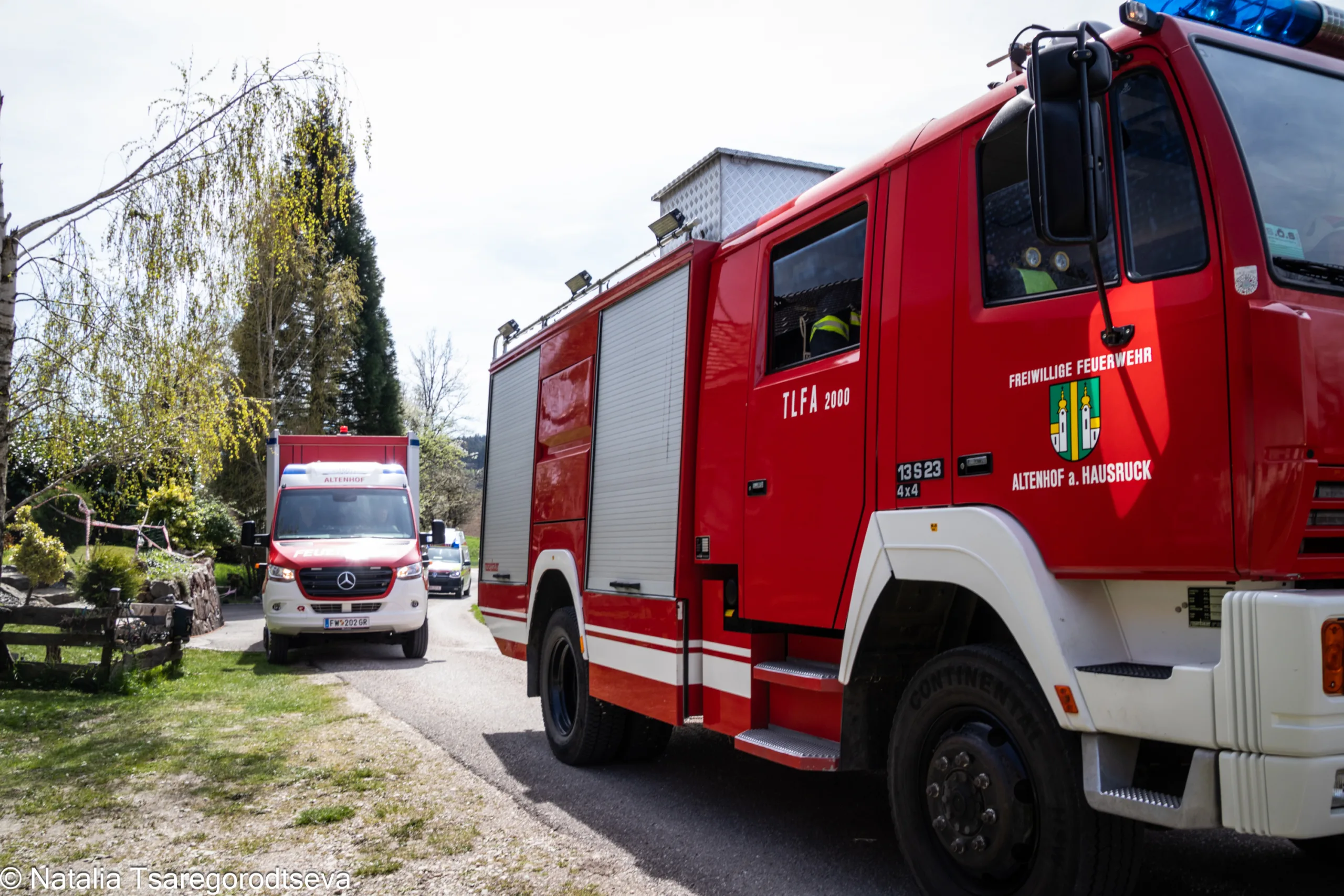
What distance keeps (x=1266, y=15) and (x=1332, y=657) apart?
228 cm

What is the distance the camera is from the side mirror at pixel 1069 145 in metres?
3.16

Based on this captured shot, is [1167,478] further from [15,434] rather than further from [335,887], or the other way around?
[15,434]

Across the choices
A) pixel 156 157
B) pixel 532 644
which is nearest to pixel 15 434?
pixel 156 157

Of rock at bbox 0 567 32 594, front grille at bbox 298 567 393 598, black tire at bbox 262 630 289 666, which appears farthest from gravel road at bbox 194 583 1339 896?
rock at bbox 0 567 32 594

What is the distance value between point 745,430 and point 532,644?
3381 mm

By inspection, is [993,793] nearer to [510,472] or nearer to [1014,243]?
[1014,243]

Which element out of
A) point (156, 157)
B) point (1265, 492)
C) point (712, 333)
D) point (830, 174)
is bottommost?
point (1265, 492)

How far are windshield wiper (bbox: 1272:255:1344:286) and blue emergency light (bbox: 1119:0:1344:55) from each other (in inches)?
40.8

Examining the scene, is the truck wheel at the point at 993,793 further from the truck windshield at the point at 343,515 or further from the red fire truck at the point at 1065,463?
the truck windshield at the point at 343,515

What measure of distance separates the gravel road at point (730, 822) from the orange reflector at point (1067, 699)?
1465mm

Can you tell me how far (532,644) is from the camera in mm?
8000

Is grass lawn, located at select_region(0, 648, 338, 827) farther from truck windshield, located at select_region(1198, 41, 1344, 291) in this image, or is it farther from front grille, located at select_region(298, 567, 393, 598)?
truck windshield, located at select_region(1198, 41, 1344, 291)

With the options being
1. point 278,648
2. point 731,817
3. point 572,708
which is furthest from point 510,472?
point 278,648

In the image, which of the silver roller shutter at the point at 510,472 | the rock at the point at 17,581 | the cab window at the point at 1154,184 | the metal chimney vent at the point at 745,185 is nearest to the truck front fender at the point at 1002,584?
the cab window at the point at 1154,184
